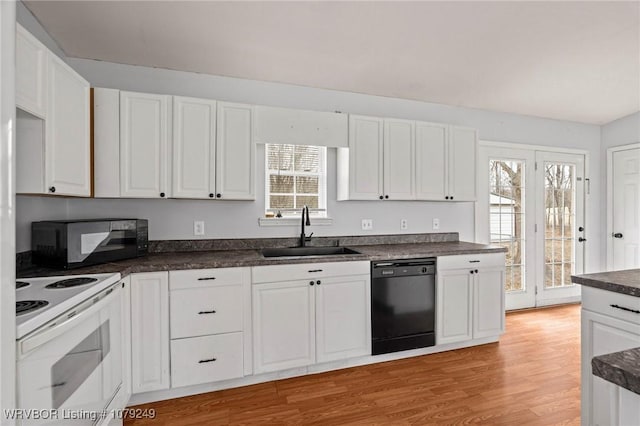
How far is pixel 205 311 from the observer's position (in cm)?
226

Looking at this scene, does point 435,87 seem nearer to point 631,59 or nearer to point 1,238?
point 631,59

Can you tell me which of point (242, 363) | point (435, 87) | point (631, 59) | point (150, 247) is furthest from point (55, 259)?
point (631, 59)

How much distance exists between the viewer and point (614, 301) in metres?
1.57

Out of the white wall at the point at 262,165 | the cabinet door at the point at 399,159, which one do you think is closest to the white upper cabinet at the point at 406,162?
the cabinet door at the point at 399,159

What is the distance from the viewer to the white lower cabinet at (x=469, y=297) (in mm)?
2889

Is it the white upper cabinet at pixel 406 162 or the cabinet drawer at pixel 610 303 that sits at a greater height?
the white upper cabinet at pixel 406 162

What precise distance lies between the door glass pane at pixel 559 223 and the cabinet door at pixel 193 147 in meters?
4.18

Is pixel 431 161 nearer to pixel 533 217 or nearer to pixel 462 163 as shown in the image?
pixel 462 163

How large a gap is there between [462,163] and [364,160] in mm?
1123

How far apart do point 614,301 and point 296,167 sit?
2.51m

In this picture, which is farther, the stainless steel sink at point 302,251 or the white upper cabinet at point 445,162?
the white upper cabinet at point 445,162

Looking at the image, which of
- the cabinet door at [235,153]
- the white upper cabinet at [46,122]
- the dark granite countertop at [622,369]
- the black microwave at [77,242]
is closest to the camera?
the dark granite countertop at [622,369]

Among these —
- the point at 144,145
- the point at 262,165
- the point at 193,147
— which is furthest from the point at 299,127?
the point at 144,145

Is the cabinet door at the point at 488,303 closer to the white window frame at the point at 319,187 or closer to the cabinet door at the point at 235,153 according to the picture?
the white window frame at the point at 319,187
